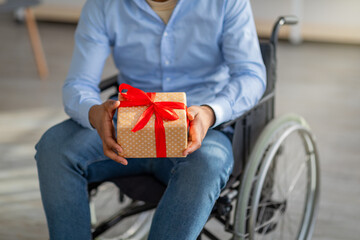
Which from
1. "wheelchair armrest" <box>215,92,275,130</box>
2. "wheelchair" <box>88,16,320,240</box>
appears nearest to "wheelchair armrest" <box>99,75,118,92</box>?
"wheelchair" <box>88,16,320,240</box>

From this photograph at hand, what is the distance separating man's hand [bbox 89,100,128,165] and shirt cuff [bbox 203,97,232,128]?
0.80ft

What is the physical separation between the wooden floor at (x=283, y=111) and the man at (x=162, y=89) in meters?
0.66

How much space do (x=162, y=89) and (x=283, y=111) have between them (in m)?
1.36

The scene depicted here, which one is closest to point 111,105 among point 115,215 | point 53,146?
point 53,146

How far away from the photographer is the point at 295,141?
2350 mm

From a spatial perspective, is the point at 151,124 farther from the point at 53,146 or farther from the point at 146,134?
the point at 53,146

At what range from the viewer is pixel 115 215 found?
1.66 m

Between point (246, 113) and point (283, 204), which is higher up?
point (246, 113)

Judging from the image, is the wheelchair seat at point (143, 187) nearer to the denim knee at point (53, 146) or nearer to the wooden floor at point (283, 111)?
the denim knee at point (53, 146)

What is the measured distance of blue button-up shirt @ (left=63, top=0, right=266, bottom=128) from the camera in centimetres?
134

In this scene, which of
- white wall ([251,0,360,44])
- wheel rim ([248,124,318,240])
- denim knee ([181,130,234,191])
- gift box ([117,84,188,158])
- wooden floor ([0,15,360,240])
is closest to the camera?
gift box ([117,84,188,158])

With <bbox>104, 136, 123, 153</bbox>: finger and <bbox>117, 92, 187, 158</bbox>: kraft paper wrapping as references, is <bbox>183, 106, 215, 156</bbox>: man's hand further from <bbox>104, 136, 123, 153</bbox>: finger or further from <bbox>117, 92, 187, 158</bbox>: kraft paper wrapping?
<bbox>104, 136, 123, 153</bbox>: finger

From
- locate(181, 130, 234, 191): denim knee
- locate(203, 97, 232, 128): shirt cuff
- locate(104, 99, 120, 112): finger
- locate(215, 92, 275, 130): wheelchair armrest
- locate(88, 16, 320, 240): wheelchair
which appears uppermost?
locate(104, 99, 120, 112): finger

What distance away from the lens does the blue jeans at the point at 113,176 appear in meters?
1.12
